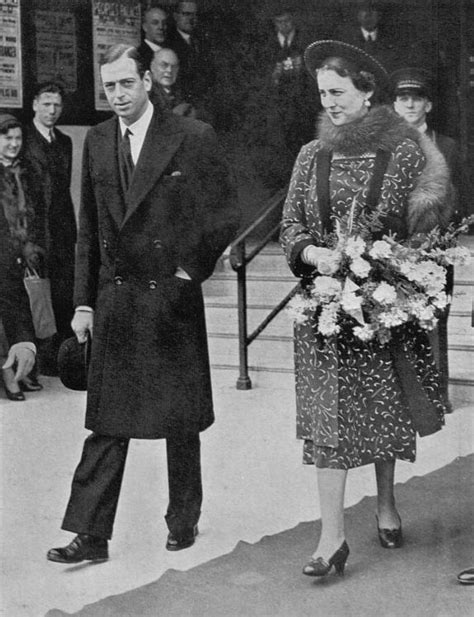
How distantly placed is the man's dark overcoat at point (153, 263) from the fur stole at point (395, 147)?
16.0 inches

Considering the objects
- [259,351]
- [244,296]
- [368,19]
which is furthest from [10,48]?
[259,351]

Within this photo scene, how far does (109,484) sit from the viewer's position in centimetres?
301

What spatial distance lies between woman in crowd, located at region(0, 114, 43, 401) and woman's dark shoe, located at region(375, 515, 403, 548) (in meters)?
2.07

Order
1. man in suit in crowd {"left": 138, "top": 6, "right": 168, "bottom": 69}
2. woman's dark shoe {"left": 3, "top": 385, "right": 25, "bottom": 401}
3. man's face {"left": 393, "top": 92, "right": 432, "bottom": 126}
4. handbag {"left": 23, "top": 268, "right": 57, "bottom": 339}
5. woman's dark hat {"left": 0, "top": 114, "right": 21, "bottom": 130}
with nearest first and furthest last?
man in suit in crowd {"left": 138, "top": 6, "right": 168, "bottom": 69}
man's face {"left": 393, "top": 92, "right": 432, "bottom": 126}
woman's dark hat {"left": 0, "top": 114, "right": 21, "bottom": 130}
handbag {"left": 23, "top": 268, "right": 57, "bottom": 339}
woman's dark shoe {"left": 3, "top": 385, "right": 25, "bottom": 401}

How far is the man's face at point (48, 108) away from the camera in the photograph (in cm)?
373

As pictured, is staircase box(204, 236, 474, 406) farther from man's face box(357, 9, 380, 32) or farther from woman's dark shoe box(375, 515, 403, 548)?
woman's dark shoe box(375, 515, 403, 548)

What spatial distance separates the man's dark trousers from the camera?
301 centimetres

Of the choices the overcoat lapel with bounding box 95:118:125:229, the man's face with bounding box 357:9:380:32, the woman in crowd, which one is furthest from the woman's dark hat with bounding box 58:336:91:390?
the man's face with bounding box 357:9:380:32

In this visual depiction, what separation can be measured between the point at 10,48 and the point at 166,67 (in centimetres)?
58

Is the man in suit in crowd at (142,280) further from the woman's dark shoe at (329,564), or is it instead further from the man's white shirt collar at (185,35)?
the man's white shirt collar at (185,35)

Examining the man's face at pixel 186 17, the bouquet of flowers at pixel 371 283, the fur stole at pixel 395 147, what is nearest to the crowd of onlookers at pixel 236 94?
the man's face at pixel 186 17

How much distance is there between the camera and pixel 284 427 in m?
4.14

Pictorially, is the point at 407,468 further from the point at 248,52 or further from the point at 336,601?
the point at 248,52

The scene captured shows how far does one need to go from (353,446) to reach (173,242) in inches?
32.8
